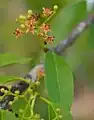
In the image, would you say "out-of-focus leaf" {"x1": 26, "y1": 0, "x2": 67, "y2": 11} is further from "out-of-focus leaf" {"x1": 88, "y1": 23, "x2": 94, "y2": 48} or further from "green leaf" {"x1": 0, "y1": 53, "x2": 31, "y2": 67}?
"green leaf" {"x1": 0, "y1": 53, "x2": 31, "y2": 67}

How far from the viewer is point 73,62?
1420 mm

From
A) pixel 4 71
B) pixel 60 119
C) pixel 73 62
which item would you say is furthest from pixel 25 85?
pixel 4 71

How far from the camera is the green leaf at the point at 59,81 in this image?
2.01ft

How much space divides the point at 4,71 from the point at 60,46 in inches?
31.3

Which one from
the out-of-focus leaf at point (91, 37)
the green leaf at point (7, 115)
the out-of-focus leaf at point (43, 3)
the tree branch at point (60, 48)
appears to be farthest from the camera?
the out-of-focus leaf at point (43, 3)

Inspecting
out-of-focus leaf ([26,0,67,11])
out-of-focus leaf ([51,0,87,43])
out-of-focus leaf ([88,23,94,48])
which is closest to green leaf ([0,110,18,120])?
out-of-focus leaf ([51,0,87,43])

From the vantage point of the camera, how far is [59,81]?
2.09 ft

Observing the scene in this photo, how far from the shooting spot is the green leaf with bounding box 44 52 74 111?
61 cm

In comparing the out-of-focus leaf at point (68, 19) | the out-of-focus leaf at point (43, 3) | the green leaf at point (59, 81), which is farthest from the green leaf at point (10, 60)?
the out-of-focus leaf at point (43, 3)

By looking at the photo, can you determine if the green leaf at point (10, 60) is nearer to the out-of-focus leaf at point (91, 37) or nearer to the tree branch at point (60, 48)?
the tree branch at point (60, 48)

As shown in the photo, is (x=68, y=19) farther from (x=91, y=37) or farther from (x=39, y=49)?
(x=39, y=49)

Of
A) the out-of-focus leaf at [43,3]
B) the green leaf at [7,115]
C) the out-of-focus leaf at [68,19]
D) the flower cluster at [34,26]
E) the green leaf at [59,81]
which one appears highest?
the out-of-focus leaf at [43,3]

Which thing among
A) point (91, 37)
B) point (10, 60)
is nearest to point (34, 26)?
point (10, 60)

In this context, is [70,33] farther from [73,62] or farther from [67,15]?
[73,62]
